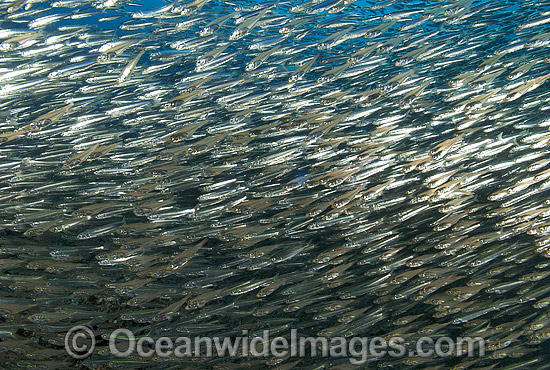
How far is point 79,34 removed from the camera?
4.11 meters

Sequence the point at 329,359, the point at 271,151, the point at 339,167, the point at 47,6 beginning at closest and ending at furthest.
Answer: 1. the point at 47,6
2. the point at 271,151
3. the point at 339,167
4. the point at 329,359

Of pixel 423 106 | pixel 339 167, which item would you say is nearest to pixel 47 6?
pixel 339 167

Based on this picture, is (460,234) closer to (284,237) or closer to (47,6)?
(284,237)

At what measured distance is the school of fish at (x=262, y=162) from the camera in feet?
14.0

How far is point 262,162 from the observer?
4.62 meters

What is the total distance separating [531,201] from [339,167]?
2446 millimetres

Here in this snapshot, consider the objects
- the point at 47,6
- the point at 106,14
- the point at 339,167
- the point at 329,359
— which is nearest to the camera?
the point at 47,6

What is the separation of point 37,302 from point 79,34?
8.81ft

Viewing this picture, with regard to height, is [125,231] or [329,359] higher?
[125,231]

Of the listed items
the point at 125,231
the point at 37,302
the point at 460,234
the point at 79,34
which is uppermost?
the point at 79,34

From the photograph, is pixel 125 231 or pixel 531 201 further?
pixel 531 201

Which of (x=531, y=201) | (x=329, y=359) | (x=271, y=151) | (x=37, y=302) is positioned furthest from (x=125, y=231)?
(x=531, y=201)

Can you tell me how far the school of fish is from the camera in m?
4.26

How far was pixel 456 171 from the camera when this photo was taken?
5074 millimetres
